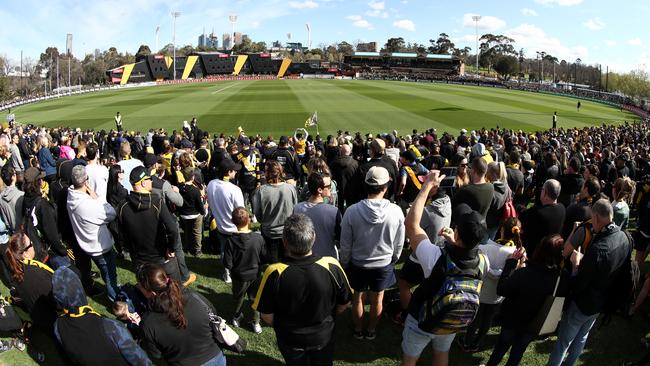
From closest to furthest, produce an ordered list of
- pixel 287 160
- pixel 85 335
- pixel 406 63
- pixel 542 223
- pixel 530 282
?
pixel 85 335 → pixel 530 282 → pixel 542 223 → pixel 287 160 → pixel 406 63

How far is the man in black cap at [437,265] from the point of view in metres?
3.24

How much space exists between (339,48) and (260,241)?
192 meters

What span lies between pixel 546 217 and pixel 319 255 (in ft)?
9.84

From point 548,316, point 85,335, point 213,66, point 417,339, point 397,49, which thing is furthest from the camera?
point 397,49

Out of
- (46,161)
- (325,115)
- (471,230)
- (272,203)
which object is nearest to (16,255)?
(272,203)

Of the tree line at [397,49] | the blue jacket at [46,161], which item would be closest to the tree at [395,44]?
Answer: the tree line at [397,49]

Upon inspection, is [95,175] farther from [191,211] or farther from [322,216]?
[322,216]

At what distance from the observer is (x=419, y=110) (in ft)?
119

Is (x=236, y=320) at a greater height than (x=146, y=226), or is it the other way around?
(x=146, y=226)

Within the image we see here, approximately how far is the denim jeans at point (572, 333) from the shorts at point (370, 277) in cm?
188

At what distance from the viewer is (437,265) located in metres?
3.39

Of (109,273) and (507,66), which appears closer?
(109,273)

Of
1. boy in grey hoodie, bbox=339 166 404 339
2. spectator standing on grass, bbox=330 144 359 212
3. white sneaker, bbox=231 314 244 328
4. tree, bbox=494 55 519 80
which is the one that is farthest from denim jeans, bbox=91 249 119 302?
tree, bbox=494 55 519 80

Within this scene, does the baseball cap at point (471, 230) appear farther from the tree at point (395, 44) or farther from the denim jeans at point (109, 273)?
the tree at point (395, 44)
